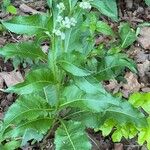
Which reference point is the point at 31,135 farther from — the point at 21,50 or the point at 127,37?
the point at 127,37

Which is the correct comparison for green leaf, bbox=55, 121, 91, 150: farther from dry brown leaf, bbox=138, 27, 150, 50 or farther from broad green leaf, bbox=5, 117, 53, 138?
dry brown leaf, bbox=138, 27, 150, 50

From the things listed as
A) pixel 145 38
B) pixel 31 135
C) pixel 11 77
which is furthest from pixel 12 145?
pixel 145 38

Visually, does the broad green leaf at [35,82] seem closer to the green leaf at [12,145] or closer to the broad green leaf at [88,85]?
the broad green leaf at [88,85]

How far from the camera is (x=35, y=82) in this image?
245cm

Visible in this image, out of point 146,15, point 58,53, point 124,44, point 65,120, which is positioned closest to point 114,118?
point 65,120

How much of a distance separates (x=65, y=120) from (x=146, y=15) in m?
1.90

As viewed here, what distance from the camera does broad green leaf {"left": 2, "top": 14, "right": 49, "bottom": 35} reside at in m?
2.55

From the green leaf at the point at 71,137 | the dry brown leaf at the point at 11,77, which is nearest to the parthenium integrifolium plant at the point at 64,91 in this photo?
the green leaf at the point at 71,137

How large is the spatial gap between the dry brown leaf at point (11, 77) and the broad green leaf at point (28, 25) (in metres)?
1.10

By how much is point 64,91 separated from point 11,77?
1039mm

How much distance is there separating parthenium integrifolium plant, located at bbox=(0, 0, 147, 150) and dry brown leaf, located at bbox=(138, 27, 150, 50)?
3.63ft

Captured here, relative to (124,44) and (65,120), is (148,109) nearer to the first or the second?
(65,120)

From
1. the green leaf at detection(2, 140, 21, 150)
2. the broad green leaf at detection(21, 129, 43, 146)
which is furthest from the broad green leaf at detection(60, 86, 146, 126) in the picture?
the green leaf at detection(2, 140, 21, 150)

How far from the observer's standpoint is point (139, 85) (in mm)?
3555
